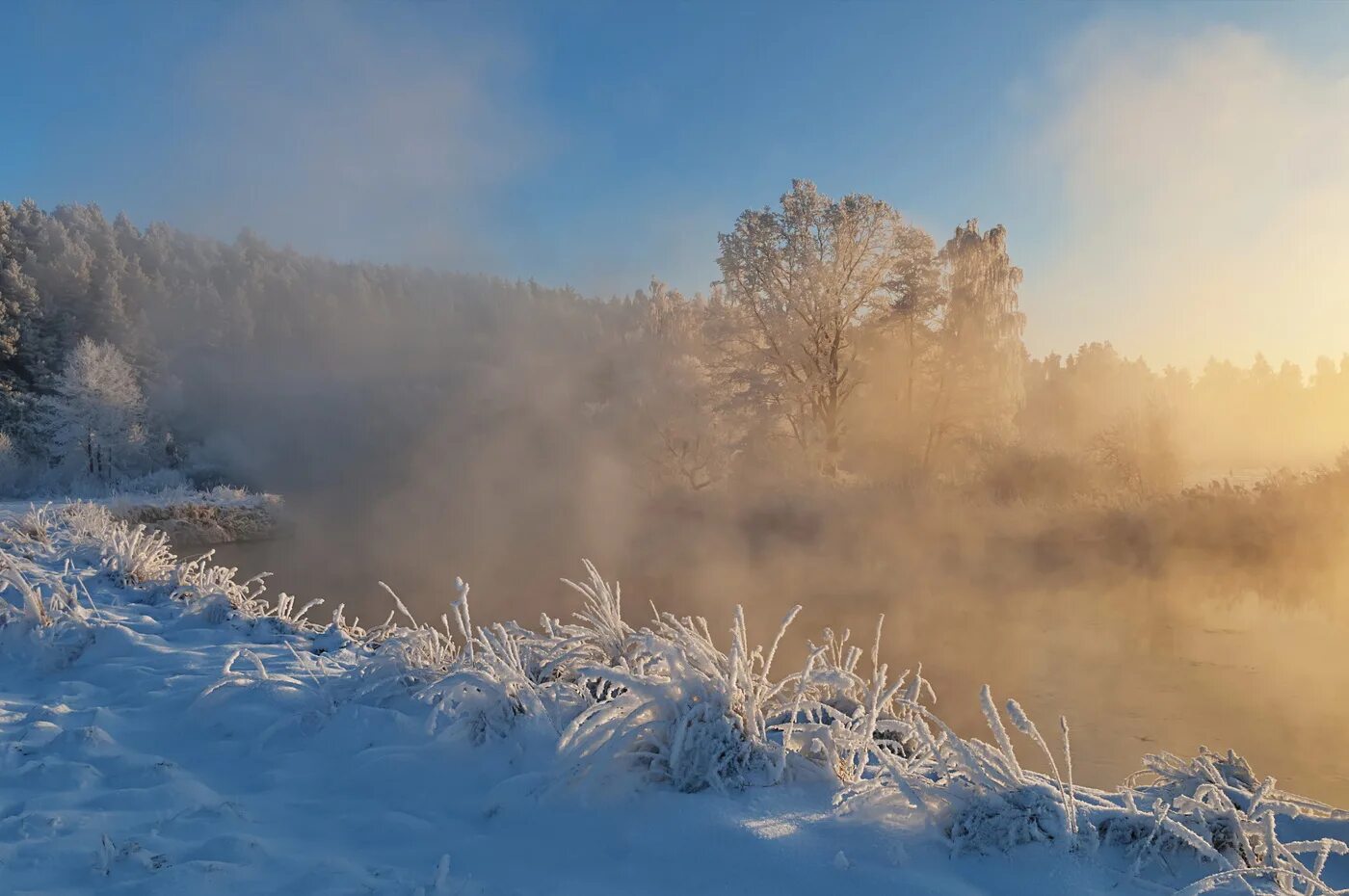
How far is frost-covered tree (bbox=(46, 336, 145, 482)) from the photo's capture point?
33.5 meters

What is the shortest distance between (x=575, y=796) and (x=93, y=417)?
40.0m

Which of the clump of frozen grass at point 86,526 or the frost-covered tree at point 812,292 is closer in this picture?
the clump of frozen grass at point 86,526

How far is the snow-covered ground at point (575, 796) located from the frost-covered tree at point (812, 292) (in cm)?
1990

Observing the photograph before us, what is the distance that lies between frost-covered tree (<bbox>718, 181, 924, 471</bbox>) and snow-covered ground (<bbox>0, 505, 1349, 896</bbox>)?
784 inches

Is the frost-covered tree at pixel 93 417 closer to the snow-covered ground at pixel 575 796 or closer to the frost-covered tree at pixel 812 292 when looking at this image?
the frost-covered tree at pixel 812 292

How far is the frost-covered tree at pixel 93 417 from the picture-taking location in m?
33.5

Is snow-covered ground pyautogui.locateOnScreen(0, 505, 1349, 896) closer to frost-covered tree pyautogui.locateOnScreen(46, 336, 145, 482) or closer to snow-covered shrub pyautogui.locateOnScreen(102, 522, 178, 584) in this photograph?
snow-covered shrub pyautogui.locateOnScreen(102, 522, 178, 584)

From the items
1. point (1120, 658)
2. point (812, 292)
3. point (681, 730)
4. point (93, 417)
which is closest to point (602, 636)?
point (681, 730)

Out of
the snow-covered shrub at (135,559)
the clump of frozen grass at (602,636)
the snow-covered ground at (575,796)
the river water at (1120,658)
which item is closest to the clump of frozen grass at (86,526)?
the snow-covered shrub at (135,559)

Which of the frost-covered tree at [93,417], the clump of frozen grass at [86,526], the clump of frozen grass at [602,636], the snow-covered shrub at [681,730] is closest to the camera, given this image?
the snow-covered shrub at [681,730]

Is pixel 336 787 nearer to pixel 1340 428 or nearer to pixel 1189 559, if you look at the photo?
pixel 1189 559

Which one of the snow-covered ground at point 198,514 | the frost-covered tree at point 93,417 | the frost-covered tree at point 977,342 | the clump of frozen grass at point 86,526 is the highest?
the frost-covered tree at point 977,342

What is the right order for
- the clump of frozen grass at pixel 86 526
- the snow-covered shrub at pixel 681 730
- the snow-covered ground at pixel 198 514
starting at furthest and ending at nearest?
A: the snow-covered ground at pixel 198 514, the clump of frozen grass at pixel 86 526, the snow-covered shrub at pixel 681 730

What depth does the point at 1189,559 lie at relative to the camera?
14750mm
